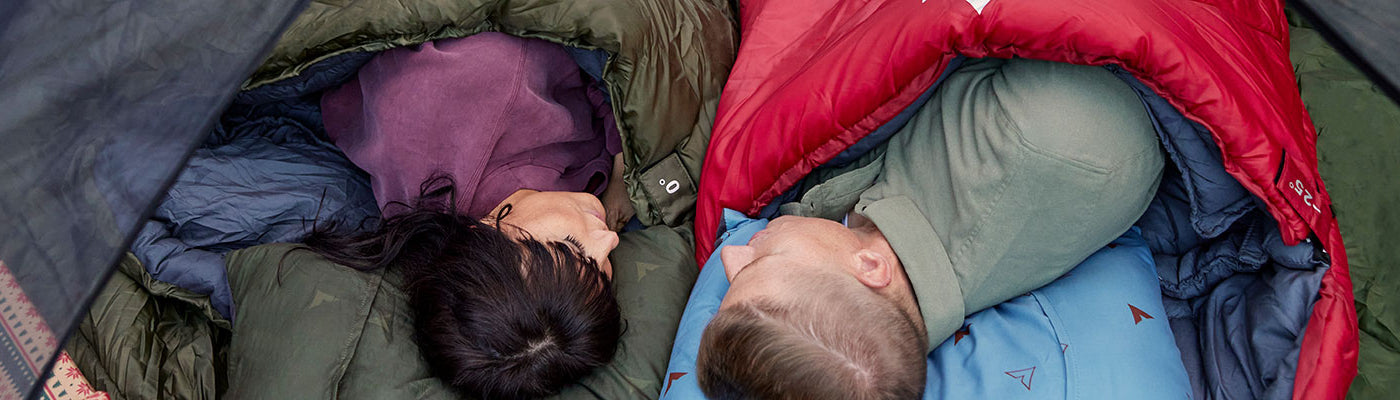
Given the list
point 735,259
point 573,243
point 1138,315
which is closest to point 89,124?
point 573,243

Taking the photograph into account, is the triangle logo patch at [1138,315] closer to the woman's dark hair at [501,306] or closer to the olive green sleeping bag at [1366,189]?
the olive green sleeping bag at [1366,189]

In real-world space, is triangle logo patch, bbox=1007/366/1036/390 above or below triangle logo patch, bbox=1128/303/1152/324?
below

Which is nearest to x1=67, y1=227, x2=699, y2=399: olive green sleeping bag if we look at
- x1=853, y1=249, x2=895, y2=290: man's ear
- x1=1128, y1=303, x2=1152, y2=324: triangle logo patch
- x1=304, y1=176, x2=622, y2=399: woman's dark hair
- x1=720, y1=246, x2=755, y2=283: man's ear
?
x1=304, y1=176, x2=622, y2=399: woman's dark hair

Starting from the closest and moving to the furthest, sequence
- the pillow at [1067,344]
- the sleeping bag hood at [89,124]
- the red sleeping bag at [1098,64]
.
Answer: the sleeping bag hood at [89,124] < the red sleeping bag at [1098,64] < the pillow at [1067,344]

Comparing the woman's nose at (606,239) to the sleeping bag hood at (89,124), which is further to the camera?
the woman's nose at (606,239)

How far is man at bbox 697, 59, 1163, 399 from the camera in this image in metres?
1.12

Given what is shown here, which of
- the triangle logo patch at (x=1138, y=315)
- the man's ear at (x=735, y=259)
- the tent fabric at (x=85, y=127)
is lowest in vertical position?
the triangle logo patch at (x=1138, y=315)

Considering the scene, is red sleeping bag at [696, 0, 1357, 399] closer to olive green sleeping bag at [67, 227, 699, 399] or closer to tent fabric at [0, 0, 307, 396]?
olive green sleeping bag at [67, 227, 699, 399]

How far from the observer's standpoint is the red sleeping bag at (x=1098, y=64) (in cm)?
106

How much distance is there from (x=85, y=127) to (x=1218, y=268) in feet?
4.77

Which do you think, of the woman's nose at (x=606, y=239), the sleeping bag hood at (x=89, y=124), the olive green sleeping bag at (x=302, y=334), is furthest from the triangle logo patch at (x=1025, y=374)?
the sleeping bag hood at (x=89, y=124)

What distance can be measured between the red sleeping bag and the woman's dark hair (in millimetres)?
329

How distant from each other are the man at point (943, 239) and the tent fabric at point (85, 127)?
69 centimetres

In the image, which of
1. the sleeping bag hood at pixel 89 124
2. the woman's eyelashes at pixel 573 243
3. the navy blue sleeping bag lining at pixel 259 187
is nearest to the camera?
the sleeping bag hood at pixel 89 124
